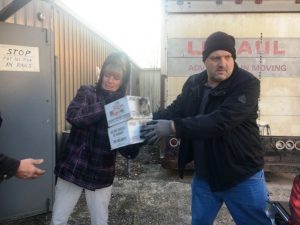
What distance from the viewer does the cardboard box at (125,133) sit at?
3059 millimetres

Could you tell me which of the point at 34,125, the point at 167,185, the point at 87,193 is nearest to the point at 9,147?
the point at 34,125

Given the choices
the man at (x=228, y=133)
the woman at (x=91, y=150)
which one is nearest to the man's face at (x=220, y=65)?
the man at (x=228, y=133)

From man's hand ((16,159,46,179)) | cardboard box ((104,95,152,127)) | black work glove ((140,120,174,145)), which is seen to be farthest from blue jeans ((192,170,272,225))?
man's hand ((16,159,46,179))

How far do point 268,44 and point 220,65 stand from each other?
3689 millimetres

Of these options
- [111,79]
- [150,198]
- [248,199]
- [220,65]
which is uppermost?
[220,65]

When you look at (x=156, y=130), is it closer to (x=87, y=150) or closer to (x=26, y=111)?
(x=87, y=150)

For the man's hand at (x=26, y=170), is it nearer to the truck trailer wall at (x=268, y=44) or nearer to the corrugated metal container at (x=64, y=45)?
the corrugated metal container at (x=64, y=45)

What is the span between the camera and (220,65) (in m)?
3.02

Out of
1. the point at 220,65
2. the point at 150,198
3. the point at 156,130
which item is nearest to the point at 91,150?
the point at 156,130

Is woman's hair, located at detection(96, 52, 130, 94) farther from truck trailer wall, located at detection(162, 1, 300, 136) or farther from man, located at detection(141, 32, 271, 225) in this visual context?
truck trailer wall, located at detection(162, 1, 300, 136)

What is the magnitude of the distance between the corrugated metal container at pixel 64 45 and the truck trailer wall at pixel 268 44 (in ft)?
5.14

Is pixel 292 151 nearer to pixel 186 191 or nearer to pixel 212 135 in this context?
pixel 186 191

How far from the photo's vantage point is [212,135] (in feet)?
9.50

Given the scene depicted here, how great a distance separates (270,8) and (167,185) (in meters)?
3.28
